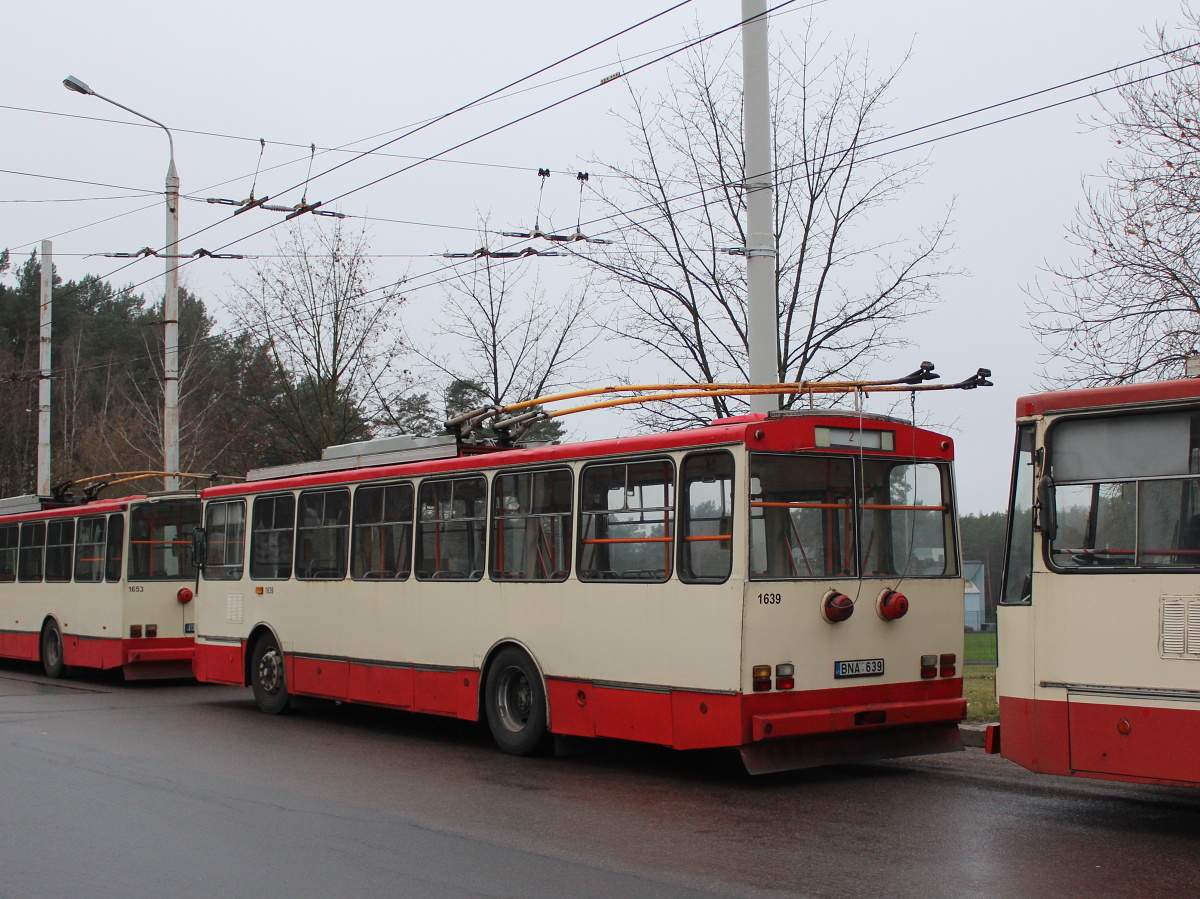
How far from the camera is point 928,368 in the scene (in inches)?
448

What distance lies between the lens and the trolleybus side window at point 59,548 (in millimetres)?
21609

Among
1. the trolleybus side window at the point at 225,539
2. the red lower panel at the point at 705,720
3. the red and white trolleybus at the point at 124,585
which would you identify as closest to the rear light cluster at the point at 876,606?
the red lower panel at the point at 705,720

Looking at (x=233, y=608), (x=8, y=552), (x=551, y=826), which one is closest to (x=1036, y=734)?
(x=551, y=826)

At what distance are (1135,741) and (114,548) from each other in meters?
16.5

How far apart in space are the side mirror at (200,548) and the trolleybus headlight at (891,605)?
10003mm

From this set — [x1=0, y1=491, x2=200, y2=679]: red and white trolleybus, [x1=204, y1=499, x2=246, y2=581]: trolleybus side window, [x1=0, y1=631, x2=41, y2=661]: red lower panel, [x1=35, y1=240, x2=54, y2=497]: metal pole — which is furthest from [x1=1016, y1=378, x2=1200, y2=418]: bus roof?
[x1=35, y1=240, x2=54, y2=497]: metal pole

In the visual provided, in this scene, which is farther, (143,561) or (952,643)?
(143,561)

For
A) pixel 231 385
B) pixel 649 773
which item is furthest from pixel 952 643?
pixel 231 385

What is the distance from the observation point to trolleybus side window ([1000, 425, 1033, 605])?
838 centimetres

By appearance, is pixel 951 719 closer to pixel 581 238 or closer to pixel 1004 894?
pixel 1004 894

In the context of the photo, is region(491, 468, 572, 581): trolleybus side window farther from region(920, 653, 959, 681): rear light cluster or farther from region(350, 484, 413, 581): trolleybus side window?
region(920, 653, 959, 681): rear light cluster

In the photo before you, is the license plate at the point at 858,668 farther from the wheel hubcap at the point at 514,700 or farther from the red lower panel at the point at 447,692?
the red lower panel at the point at 447,692

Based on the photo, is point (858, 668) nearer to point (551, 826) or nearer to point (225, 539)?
point (551, 826)

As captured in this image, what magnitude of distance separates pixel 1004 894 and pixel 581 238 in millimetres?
11361
